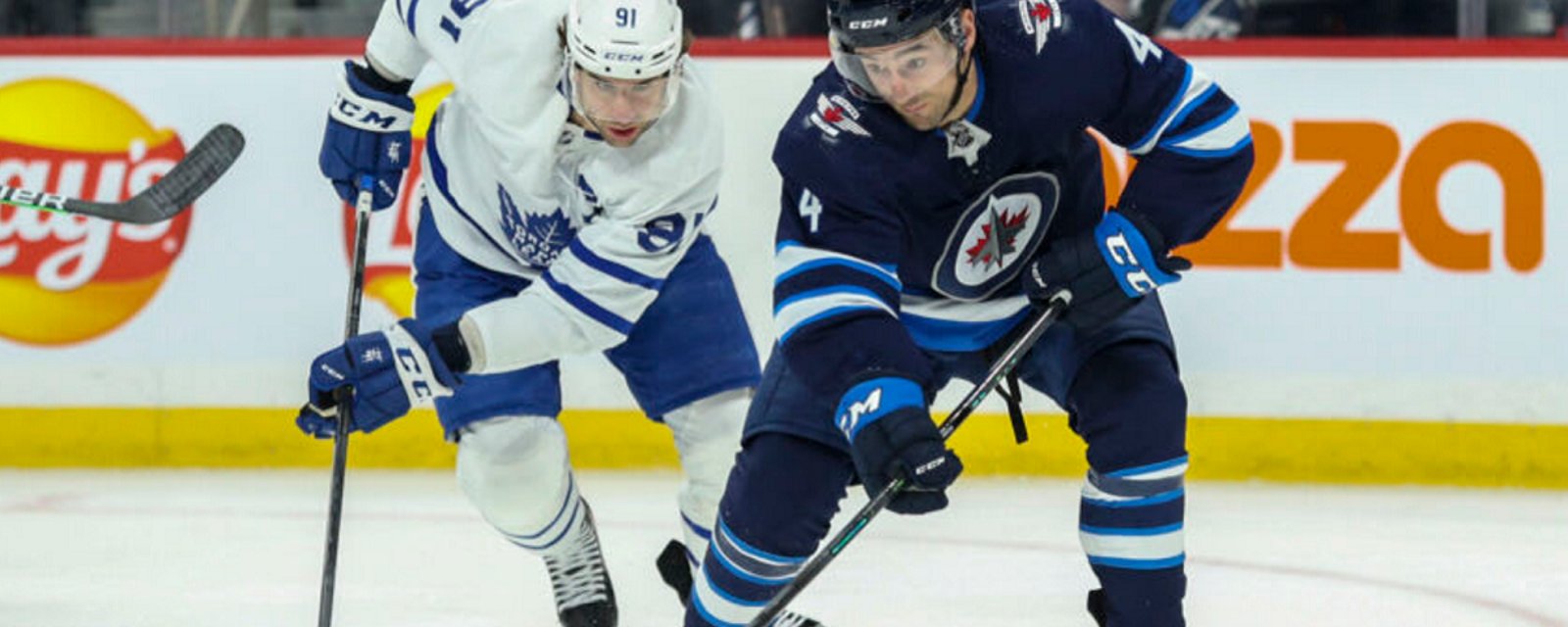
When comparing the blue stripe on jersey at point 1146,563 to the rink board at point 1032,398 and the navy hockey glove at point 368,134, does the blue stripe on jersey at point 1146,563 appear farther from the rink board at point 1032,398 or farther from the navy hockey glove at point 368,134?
the rink board at point 1032,398

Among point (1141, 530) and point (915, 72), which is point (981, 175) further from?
point (1141, 530)

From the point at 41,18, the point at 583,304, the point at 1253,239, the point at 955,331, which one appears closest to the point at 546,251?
the point at 583,304

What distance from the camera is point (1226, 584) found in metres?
4.25

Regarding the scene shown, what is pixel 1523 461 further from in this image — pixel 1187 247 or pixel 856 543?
pixel 856 543

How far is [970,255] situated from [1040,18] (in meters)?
0.28

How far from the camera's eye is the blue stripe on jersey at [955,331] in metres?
2.98

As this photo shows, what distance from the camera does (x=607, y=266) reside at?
3357mm

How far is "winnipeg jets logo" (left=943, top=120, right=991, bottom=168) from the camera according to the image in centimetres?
274

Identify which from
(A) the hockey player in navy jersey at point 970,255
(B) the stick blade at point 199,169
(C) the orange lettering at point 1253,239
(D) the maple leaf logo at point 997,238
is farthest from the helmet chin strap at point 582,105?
(C) the orange lettering at point 1253,239

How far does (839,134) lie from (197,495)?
2994mm

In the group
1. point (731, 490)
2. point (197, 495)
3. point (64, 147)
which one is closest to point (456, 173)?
point (731, 490)

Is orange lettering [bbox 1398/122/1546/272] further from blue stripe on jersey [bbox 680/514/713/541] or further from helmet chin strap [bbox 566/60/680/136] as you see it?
helmet chin strap [bbox 566/60/680/136]

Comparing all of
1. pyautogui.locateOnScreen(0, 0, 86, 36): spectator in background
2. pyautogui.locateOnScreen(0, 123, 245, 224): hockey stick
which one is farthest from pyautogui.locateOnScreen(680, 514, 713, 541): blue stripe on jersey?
pyautogui.locateOnScreen(0, 0, 86, 36): spectator in background

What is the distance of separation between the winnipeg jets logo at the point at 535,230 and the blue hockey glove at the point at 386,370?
29 cm
